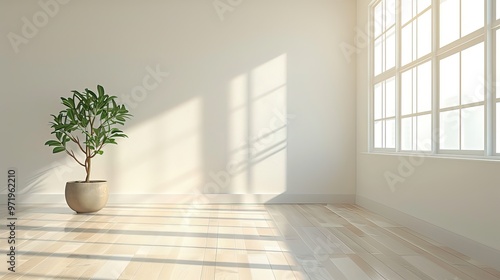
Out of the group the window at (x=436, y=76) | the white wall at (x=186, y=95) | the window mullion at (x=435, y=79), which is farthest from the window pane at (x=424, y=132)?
the white wall at (x=186, y=95)

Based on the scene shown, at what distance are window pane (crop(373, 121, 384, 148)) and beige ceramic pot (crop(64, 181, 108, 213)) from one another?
3.05 meters

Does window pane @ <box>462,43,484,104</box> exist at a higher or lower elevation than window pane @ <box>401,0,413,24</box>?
lower

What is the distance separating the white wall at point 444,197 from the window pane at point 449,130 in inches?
5.4

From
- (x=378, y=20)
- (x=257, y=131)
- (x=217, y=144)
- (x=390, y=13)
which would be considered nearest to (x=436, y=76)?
(x=390, y=13)

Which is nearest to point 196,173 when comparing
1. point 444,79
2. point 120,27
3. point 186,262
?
point 120,27

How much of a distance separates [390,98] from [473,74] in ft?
5.26

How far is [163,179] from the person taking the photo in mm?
5465

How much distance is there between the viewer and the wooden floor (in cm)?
253

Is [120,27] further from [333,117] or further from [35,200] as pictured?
[333,117]

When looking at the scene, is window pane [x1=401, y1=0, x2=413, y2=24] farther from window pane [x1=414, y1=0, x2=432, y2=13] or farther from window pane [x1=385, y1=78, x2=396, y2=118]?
window pane [x1=385, y1=78, x2=396, y2=118]

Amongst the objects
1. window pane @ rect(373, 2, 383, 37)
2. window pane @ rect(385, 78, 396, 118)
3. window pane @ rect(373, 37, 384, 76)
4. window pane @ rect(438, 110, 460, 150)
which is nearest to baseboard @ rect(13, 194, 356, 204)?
window pane @ rect(385, 78, 396, 118)

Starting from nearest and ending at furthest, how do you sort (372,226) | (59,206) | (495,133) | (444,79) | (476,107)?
(495,133), (476,107), (444,79), (372,226), (59,206)

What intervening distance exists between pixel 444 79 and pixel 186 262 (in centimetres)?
232

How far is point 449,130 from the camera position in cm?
331
